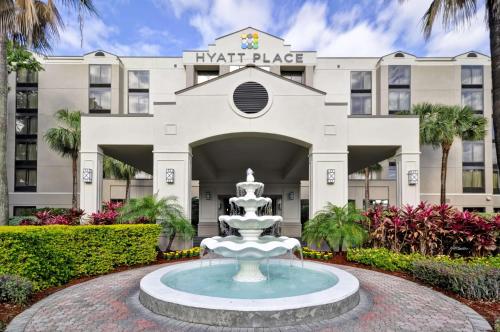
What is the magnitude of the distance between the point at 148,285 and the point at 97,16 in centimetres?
862

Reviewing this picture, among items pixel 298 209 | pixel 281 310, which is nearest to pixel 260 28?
pixel 298 209

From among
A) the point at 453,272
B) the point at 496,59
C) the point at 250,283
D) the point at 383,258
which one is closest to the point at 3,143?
the point at 250,283

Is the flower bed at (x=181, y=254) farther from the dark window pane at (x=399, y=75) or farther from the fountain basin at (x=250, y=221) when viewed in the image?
the dark window pane at (x=399, y=75)

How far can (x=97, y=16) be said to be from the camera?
387 inches

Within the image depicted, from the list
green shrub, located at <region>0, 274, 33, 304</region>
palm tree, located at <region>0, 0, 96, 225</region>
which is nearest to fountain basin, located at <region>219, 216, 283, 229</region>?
green shrub, located at <region>0, 274, 33, 304</region>

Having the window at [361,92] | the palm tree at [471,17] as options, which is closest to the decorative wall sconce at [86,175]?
the palm tree at [471,17]

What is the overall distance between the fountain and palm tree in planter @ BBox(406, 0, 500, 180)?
18.1ft

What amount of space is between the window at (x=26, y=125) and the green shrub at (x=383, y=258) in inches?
1255

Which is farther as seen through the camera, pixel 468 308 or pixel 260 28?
pixel 260 28

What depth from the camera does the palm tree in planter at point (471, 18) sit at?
7.44m

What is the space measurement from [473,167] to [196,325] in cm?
3356

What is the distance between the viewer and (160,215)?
1055 centimetres

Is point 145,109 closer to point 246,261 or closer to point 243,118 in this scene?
point 243,118

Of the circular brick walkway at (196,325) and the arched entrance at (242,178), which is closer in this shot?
the circular brick walkway at (196,325)
